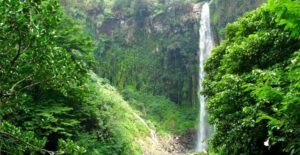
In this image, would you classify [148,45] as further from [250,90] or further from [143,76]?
[250,90]

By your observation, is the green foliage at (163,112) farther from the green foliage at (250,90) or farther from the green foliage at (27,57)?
the green foliage at (27,57)

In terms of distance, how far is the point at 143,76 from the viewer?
47.6 metres

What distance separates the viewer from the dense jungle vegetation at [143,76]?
20.7 ft

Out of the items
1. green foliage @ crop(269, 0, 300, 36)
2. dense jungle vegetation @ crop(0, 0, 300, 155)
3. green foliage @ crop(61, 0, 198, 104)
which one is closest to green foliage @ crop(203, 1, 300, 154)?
dense jungle vegetation @ crop(0, 0, 300, 155)

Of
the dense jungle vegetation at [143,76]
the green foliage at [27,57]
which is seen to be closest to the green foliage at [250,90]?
the dense jungle vegetation at [143,76]

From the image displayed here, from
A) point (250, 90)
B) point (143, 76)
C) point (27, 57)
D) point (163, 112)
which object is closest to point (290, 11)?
point (27, 57)

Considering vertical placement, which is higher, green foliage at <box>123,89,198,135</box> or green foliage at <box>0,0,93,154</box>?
green foliage at <box>0,0,93,154</box>

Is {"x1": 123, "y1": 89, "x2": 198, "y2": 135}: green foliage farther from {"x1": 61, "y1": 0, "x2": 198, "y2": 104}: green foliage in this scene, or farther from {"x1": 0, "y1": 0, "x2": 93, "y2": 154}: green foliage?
{"x1": 0, "y1": 0, "x2": 93, "y2": 154}: green foliage

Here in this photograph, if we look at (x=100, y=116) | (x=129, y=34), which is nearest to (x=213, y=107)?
(x=100, y=116)

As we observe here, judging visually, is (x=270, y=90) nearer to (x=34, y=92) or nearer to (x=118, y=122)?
(x=34, y=92)

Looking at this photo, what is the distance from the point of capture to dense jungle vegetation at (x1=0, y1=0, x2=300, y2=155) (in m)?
6.32

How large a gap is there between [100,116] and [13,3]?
13710mm

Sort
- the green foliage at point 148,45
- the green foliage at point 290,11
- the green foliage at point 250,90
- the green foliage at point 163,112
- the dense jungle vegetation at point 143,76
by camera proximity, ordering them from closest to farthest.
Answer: the green foliage at point 290,11
the dense jungle vegetation at point 143,76
the green foliage at point 250,90
the green foliage at point 163,112
the green foliage at point 148,45

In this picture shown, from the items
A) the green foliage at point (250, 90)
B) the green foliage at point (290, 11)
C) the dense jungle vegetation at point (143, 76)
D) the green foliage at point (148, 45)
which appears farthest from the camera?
the green foliage at point (148, 45)
